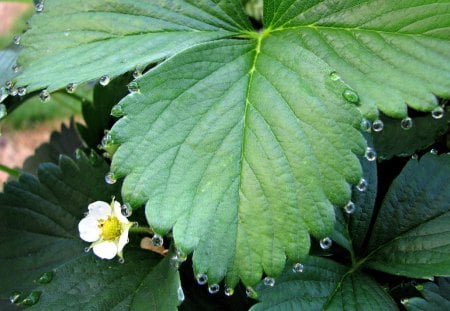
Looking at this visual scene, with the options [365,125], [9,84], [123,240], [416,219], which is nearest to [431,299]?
[416,219]

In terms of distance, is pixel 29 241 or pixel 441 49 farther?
pixel 29 241

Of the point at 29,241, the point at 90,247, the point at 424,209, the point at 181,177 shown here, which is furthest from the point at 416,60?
the point at 29,241

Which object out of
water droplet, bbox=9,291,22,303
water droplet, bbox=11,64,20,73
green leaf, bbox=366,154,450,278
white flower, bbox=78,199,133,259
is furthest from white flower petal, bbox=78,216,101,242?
green leaf, bbox=366,154,450,278

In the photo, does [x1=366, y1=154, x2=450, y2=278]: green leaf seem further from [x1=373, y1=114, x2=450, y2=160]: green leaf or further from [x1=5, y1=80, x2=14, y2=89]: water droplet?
[x1=5, y1=80, x2=14, y2=89]: water droplet

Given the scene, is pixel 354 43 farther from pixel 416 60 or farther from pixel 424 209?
pixel 424 209

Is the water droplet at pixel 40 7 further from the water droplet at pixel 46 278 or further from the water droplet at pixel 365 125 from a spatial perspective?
the water droplet at pixel 365 125

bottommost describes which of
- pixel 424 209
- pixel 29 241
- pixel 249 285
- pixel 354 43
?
pixel 29 241

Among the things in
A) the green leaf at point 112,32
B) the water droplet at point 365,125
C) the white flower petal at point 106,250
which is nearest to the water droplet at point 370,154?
the water droplet at point 365,125
